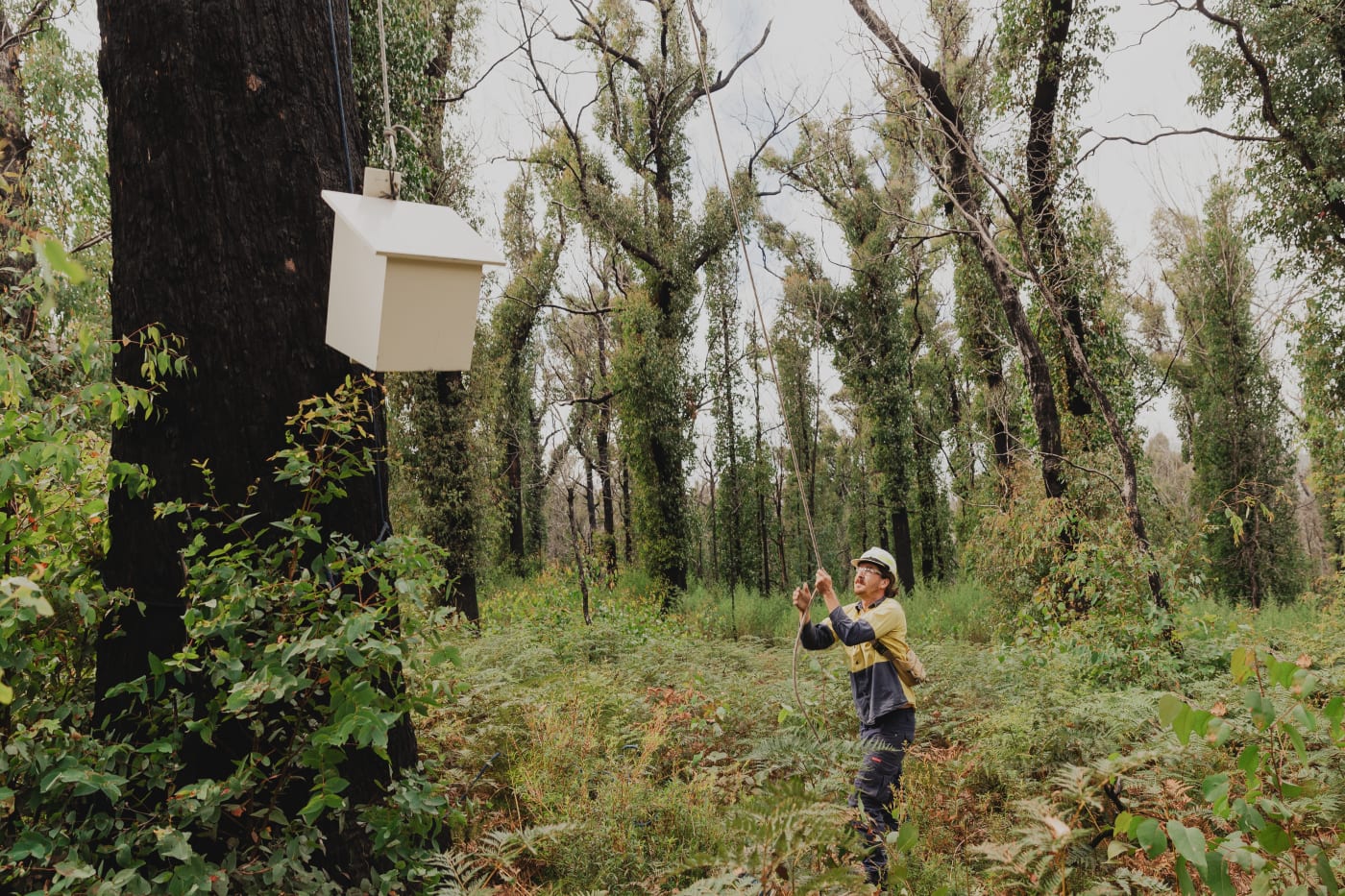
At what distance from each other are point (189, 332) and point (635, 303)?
12.6 metres

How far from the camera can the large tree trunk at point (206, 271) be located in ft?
7.66

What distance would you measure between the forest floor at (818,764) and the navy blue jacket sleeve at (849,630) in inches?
21.7

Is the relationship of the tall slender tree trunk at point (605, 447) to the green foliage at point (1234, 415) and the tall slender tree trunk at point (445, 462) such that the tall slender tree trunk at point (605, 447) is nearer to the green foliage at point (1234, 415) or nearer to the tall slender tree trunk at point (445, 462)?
the tall slender tree trunk at point (445, 462)

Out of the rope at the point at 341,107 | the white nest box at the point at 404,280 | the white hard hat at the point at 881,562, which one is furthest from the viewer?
the white hard hat at the point at 881,562

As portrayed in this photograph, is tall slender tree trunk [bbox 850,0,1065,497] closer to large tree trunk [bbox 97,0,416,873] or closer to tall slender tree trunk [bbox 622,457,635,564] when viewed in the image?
large tree trunk [bbox 97,0,416,873]

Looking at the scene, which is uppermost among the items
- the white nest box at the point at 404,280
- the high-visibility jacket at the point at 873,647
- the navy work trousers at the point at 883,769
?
the white nest box at the point at 404,280

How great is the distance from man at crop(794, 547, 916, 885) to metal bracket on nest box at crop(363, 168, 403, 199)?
2827mm

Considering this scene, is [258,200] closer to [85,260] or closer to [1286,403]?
[85,260]

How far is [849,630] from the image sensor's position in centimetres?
421

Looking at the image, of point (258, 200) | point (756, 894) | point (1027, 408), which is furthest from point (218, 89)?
point (1027, 408)

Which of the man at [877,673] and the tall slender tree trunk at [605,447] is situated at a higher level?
the tall slender tree trunk at [605,447]

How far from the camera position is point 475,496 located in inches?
487

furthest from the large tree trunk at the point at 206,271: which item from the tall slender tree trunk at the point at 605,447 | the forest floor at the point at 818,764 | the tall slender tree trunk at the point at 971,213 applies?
the tall slender tree trunk at the point at 605,447

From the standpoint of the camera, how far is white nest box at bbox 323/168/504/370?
6.88 ft
